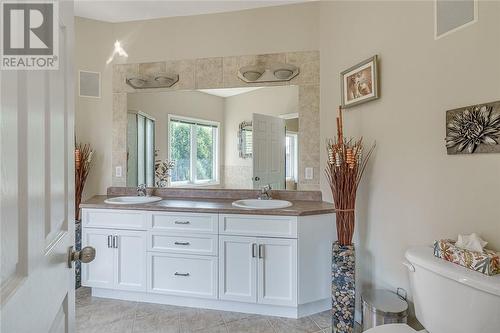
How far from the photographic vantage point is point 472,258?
1.08 metres

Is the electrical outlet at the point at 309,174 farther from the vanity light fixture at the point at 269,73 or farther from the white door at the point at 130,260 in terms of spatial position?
the white door at the point at 130,260

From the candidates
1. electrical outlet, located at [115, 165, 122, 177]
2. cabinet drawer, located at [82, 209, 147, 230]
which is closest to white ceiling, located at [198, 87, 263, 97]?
electrical outlet, located at [115, 165, 122, 177]

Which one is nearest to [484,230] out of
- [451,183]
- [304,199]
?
[451,183]

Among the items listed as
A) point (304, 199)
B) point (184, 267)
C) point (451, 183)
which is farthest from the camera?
→ point (304, 199)

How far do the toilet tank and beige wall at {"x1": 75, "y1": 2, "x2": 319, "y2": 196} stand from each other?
202cm

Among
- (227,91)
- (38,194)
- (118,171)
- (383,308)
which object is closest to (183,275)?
(118,171)

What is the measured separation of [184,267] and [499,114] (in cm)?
211

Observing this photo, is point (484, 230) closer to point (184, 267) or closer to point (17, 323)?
point (17, 323)

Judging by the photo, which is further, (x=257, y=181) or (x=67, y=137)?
(x=257, y=181)

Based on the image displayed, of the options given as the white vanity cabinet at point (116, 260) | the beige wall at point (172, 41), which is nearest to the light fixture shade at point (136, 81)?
the beige wall at point (172, 41)

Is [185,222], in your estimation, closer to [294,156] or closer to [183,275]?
[183,275]

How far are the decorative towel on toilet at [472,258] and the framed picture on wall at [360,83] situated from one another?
1.02 m

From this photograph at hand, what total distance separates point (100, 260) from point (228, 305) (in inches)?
44.6

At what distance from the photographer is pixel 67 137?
0.81 metres
